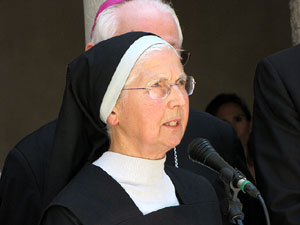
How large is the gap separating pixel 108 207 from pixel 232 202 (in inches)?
20.6

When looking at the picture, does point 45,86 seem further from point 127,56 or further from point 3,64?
point 127,56

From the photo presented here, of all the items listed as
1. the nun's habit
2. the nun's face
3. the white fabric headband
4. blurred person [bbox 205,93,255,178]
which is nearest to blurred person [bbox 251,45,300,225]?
the nun's habit

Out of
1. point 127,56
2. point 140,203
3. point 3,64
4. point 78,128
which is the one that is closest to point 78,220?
point 140,203

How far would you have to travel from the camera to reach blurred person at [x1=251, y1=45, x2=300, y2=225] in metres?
3.49

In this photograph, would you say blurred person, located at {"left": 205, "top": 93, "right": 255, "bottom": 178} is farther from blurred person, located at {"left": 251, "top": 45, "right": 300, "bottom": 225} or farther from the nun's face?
the nun's face

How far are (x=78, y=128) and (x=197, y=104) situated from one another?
7694mm

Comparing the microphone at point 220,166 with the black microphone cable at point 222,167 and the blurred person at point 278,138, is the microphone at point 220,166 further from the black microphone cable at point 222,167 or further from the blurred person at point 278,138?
the blurred person at point 278,138

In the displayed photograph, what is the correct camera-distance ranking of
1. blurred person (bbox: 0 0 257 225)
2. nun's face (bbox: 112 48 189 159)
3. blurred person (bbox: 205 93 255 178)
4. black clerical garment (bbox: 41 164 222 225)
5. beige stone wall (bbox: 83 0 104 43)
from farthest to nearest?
blurred person (bbox: 205 93 255 178) < beige stone wall (bbox: 83 0 104 43) < blurred person (bbox: 0 0 257 225) < nun's face (bbox: 112 48 189 159) < black clerical garment (bbox: 41 164 222 225)

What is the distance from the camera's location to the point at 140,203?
10.3 feet

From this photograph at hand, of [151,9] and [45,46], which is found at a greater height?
[151,9]

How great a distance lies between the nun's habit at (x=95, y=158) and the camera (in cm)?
302

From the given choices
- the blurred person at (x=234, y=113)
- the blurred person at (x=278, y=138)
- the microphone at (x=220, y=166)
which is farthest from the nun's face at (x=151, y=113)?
the blurred person at (x=234, y=113)

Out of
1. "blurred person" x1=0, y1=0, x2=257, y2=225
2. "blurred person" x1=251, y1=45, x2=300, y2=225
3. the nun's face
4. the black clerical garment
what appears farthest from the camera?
"blurred person" x1=0, y1=0, x2=257, y2=225

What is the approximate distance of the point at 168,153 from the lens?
162 inches
